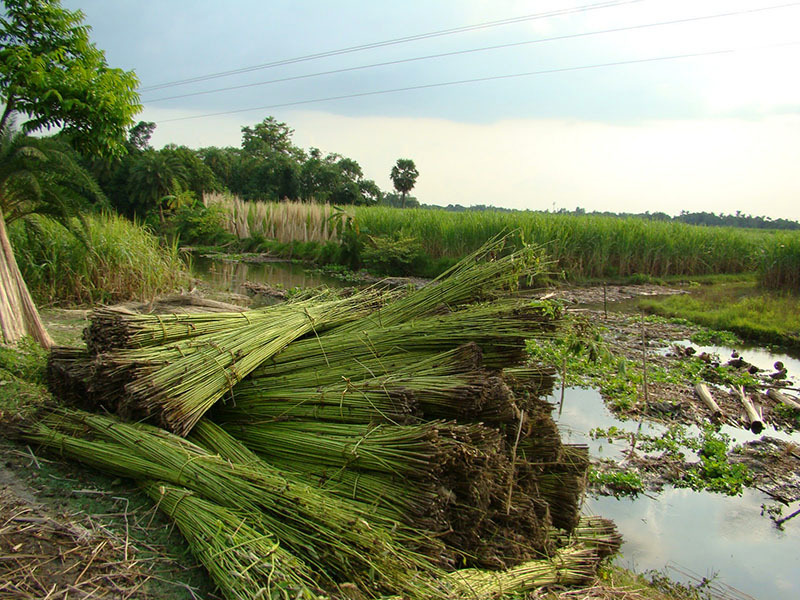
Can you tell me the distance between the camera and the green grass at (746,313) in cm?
1030

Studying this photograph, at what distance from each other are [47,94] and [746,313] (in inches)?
484

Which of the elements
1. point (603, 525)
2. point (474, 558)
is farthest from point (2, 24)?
point (603, 525)

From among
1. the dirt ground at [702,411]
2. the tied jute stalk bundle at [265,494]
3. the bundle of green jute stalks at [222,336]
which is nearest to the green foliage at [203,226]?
the dirt ground at [702,411]

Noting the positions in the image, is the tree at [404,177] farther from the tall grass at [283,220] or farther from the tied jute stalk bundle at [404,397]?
the tied jute stalk bundle at [404,397]

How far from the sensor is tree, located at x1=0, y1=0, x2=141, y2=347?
221 inches

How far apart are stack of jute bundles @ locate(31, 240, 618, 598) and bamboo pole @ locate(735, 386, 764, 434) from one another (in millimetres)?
3567

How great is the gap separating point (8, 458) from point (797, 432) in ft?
23.7

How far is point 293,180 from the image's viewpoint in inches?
1367

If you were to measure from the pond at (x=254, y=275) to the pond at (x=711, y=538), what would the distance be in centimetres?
1022

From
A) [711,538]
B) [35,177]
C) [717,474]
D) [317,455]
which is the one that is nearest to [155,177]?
[35,177]

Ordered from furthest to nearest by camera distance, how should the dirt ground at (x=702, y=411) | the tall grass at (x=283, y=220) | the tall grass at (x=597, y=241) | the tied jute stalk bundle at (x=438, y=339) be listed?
1. the tall grass at (x=283, y=220)
2. the tall grass at (x=597, y=241)
3. the dirt ground at (x=702, y=411)
4. the tied jute stalk bundle at (x=438, y=339)

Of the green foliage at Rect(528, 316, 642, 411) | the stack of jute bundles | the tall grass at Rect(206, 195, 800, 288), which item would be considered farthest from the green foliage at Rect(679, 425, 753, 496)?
the tall grass at Rect(206, 195, 800, 288)

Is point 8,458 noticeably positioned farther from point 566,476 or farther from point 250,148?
point 250,148

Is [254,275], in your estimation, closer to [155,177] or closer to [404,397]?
[404,397]
